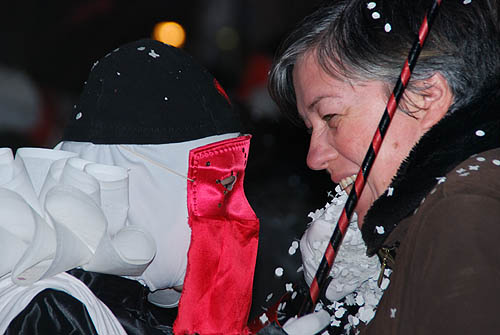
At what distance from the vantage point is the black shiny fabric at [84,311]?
115cm

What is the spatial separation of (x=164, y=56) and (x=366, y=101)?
570mm

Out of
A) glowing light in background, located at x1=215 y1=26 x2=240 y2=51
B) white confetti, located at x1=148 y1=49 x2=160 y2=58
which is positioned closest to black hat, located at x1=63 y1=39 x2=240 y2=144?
white confetti, located at x1=148 y1=49 x2=160 y2=58

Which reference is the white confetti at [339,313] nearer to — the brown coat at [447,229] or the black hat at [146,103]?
the brown coat at [447,229]

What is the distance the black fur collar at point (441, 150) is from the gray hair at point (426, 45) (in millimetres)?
49

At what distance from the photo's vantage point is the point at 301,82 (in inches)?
51.6

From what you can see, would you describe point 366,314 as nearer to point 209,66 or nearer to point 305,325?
point 305,325

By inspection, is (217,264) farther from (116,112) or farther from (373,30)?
(373,30)

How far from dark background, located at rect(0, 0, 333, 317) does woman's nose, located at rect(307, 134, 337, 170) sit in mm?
568

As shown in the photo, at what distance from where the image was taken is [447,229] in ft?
2.87

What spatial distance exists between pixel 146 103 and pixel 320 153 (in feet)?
1.42

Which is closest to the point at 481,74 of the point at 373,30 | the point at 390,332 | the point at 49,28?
the point at 373,30

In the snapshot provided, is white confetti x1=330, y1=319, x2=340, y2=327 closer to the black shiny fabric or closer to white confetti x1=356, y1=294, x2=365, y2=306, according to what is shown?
white confetti x1=356, y1=294, x2=365, y2=306

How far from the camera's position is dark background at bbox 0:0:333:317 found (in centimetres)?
221

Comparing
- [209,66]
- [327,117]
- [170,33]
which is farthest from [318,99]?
[209,66]
